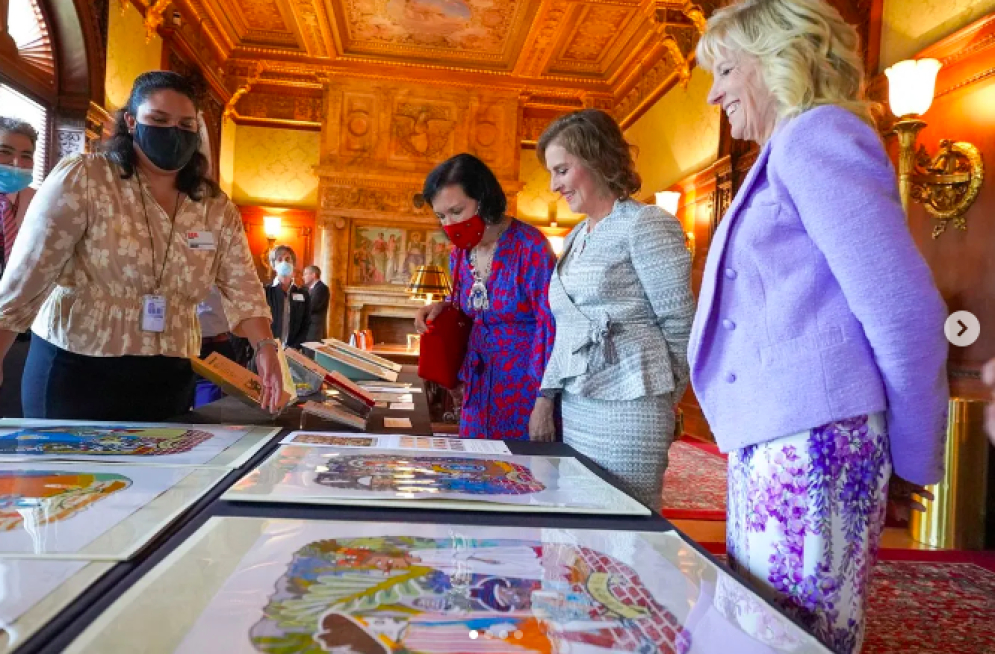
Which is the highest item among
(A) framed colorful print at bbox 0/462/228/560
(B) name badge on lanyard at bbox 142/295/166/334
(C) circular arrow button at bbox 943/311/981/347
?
(C) circular arrow button at bbox 943/311/981/347

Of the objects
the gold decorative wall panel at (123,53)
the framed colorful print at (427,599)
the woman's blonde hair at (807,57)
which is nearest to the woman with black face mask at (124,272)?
the framed colorful print at (427,599)

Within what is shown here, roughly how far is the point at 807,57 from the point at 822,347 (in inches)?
17.0

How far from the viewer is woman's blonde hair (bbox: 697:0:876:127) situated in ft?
3.35

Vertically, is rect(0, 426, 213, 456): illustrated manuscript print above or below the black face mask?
below

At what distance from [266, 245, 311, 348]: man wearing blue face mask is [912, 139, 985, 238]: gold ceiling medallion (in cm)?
435

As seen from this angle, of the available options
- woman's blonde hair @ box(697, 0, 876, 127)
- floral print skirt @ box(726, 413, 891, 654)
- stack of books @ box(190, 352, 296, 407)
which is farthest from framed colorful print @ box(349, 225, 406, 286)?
floral print skirt @ box(726, 413, 891, 654)

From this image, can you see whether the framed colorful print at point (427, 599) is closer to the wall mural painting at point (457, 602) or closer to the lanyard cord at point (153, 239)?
the wall mural painting at point (457, 602)

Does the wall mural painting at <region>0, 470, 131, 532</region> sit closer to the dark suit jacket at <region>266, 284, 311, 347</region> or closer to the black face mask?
the black face mask

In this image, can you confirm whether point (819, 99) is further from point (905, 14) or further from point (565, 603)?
point (905, 14)

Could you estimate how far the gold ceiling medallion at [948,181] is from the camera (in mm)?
4047

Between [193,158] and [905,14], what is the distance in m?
4.99

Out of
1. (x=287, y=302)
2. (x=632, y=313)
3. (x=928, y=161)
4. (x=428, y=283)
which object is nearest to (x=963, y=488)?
(x=928, y=161)

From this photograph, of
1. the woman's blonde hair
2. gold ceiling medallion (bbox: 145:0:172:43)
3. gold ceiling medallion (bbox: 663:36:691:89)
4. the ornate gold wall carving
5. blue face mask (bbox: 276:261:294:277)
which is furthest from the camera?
the ornate gold wall carving

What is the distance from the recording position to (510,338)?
6.75 ft
